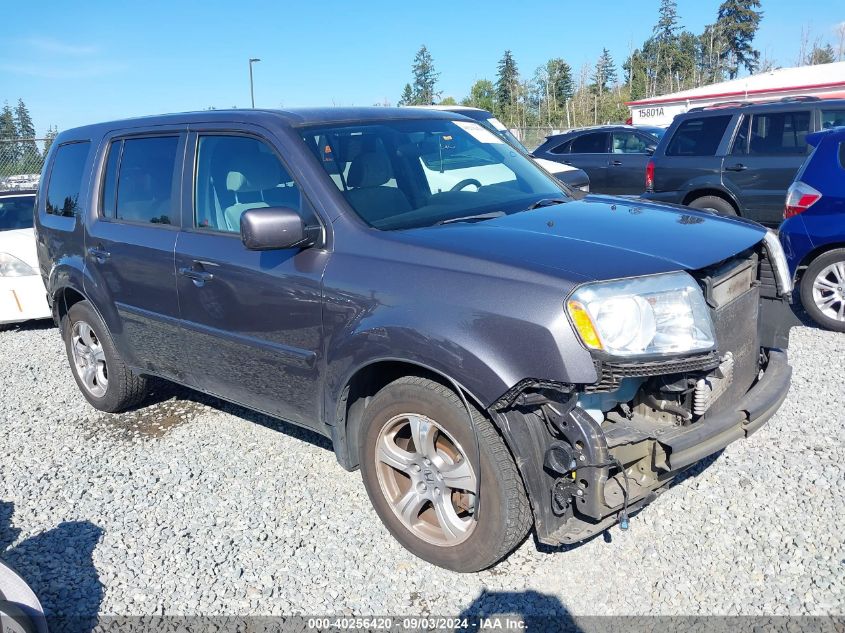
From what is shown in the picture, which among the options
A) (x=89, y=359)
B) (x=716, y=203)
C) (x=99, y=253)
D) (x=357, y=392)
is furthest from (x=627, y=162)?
(x=357, y=392)

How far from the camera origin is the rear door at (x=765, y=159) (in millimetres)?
9141

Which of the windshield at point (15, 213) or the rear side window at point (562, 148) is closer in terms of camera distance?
the windshield at point (15, 213)

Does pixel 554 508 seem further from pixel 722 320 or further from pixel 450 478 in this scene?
pixel 722 320

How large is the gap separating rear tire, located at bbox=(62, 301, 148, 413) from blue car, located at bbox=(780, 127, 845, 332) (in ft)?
18.3

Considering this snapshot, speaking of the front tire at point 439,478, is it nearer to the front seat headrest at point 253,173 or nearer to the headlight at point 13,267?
the front seat headrest at point 253,173

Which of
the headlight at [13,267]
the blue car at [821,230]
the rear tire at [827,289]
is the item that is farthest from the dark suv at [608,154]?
the headlight at [13,267]

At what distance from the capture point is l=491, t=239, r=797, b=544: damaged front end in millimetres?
2703

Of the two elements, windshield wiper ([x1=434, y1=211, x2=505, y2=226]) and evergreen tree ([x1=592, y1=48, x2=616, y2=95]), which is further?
evergreen tree ([x1=592, y1=48, x2=616, y2=95])

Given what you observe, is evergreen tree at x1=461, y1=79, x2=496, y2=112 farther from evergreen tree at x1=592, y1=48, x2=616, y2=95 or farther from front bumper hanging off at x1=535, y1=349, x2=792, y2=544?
front bumper hanging off at x1=535, y1=349, x2=792, y2=544

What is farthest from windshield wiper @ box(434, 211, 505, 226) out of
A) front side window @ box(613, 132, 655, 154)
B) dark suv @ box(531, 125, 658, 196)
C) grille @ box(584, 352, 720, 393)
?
front side window @ box(613, 132, 655, 154)

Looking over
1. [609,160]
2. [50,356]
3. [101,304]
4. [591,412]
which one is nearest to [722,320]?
[591,412]

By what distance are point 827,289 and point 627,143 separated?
7.82m

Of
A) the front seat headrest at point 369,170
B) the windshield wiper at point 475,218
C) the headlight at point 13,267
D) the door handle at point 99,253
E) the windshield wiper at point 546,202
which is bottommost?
the headlight at point 13,267

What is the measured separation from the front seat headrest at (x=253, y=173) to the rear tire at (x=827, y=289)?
199 inches
